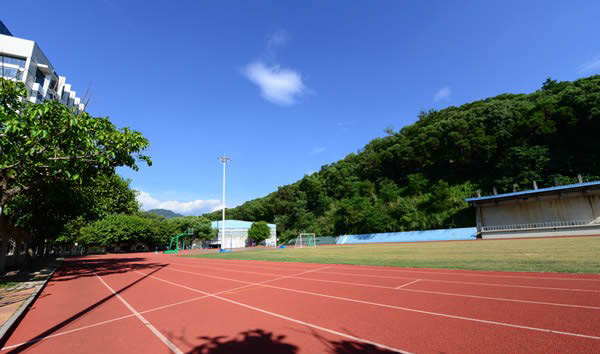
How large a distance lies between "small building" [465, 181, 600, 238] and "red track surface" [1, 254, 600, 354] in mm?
35357

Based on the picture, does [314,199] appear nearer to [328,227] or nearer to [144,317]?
[328,227]

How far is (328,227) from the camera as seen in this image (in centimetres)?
7012

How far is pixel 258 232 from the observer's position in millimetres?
67625

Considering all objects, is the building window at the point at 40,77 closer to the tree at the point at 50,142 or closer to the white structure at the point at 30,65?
the white structure at the point at 30,65

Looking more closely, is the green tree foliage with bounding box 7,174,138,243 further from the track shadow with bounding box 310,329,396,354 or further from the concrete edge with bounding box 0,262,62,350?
the track shadow with bounding box 310,329,396,354

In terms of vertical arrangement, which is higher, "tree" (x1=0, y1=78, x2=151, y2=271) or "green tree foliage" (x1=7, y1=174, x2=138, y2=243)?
"tree" (x1=0, y1=78, x2=151, y2=271)

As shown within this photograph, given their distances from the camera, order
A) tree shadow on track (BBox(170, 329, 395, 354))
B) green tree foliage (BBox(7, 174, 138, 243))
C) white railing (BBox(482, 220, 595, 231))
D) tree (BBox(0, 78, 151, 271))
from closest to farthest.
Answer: tree shadow on track (BBox(170, 329, 395, 354)) → tree (BBox(0, 78, 151, 271)) → green tree foliage (BBox(7, 174, 138, 243)) → white railing (BBox(482, 220, 595, 231))

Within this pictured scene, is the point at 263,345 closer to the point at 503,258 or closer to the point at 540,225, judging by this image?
the point at 503,258

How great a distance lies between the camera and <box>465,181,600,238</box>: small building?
3472 centimetres

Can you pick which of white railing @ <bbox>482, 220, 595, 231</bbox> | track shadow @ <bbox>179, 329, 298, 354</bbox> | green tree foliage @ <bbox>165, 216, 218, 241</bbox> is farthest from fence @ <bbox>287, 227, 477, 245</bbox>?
track shadow @ <bbox>179, 329, 298, 354</bbox>

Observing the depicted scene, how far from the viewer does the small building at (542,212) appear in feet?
114

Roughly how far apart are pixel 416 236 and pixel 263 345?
48520mm

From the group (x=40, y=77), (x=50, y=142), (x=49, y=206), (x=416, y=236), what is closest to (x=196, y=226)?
(x=40, y=77)

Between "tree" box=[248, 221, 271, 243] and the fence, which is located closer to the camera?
the fence
